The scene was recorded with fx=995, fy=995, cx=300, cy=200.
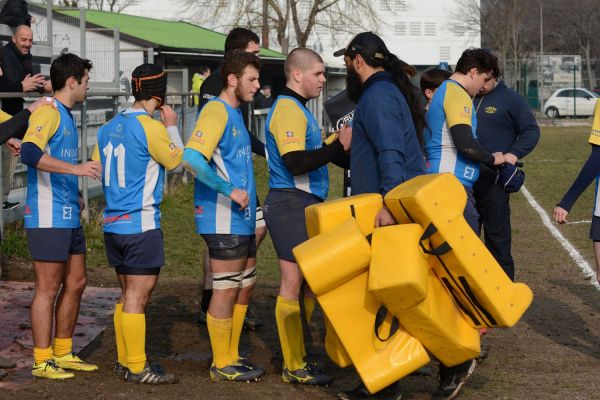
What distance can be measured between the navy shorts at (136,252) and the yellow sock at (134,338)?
0.29 metres

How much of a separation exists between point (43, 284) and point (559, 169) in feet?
57.3

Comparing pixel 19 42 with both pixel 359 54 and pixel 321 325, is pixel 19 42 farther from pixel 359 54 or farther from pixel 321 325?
pixel 359 54

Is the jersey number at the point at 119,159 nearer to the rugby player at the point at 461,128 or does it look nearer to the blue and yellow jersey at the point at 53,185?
the blue and yellow jersey at the point at 53,185

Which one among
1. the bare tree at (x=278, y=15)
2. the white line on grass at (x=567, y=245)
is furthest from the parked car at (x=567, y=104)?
the white line on grass at (x=567, y=245)

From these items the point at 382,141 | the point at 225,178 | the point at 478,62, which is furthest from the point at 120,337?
the point at 478,62

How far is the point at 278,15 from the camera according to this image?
49625 mm

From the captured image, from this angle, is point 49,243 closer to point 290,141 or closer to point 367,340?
point 290,141

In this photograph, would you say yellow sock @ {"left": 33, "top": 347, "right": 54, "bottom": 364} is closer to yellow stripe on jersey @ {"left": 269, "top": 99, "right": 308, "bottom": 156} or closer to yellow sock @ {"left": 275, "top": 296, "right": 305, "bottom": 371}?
yellow sock @ {"left": 275, "top": 296, "right": 305, "bottom": 371}

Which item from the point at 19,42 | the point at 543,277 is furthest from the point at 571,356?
the point at 19,42

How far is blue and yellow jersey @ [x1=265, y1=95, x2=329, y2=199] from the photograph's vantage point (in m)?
6.18

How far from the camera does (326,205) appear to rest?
18.0 feet

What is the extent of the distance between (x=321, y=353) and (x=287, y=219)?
4.13 feet

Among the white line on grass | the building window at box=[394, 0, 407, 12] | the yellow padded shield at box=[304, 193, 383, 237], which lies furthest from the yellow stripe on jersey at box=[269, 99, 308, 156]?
the building window at box=[394, 0, 407, 12]

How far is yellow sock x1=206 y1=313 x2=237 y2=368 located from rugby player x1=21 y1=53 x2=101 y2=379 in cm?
84
